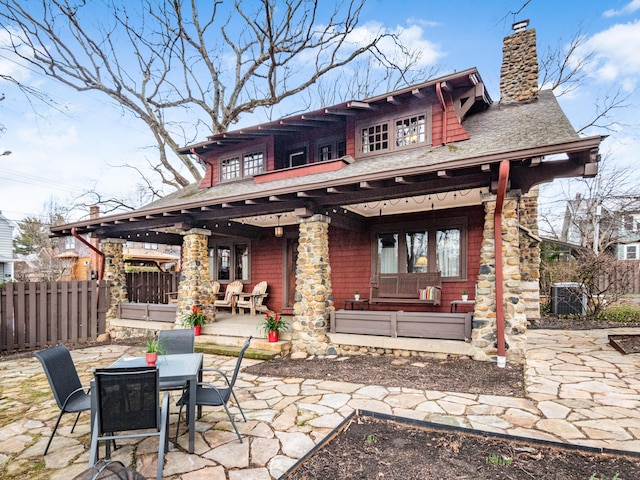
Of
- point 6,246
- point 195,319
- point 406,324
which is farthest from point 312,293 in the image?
point 6,246

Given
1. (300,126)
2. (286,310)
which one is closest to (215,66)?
(300,126)

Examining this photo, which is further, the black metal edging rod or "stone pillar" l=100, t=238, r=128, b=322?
"stone pillar" l=100, t=238, r=128, b=322

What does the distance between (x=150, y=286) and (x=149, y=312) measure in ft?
8.26

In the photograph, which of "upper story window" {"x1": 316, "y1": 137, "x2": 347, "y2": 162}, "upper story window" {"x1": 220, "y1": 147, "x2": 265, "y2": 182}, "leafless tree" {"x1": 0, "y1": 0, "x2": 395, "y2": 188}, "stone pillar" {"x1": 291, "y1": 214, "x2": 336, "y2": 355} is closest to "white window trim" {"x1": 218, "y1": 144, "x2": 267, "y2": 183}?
"upper story window" {"x1": 220, "y1": 147, "x2": 265, "y2": 182}

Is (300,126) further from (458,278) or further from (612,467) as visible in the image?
(612,467)

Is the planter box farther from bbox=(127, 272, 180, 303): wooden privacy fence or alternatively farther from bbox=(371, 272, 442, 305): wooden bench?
bbox=(371, 272, 442, 305): wooden bench

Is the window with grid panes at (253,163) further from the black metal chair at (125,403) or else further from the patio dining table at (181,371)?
the black metal chair at (125,403)

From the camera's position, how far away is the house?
17.1 ft

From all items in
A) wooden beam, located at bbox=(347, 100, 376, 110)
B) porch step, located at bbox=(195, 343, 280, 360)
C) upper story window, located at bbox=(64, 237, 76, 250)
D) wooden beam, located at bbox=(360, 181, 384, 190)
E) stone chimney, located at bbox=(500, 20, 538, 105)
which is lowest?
porch step, located at bbox=(195, 343, 280, 360)

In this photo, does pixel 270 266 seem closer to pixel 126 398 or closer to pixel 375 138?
pixel 375 138

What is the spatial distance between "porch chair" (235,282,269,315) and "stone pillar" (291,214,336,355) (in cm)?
294

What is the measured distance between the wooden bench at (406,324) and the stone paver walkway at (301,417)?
1093 millimetres

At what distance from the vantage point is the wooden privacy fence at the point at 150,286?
10617mm

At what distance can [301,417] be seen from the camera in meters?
3.61
